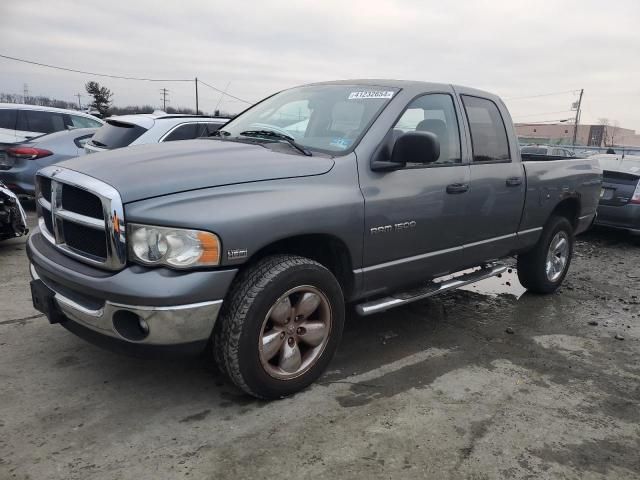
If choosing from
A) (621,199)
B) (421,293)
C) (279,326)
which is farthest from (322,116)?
(621,199)

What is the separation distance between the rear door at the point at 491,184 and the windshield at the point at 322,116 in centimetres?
99

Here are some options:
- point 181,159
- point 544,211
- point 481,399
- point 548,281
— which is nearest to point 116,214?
point 181,159

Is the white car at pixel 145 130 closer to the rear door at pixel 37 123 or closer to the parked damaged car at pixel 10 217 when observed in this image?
the parked damaged car at pixel 10 217

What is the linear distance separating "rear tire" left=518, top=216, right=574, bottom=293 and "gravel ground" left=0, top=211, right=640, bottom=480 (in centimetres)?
100

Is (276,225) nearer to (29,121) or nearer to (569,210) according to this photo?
(569,210)

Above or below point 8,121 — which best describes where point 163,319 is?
below

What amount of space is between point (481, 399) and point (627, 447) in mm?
794

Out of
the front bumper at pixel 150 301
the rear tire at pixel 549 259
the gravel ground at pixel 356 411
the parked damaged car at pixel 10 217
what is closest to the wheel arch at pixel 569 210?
the rear tire at pixel 549 259

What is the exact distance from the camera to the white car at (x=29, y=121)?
894cm

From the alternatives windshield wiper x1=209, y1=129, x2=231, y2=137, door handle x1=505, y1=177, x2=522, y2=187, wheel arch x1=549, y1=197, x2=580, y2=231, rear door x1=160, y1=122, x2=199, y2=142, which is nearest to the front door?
door handle x1=505, y1=177, x2=522, y2=187

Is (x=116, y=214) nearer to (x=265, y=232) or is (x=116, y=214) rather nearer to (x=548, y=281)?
(x=265, y=232)

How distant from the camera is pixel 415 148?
331cm

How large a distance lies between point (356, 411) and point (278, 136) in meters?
1.91

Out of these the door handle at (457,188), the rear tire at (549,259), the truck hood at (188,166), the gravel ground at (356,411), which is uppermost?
the truck hood at (188,166)
